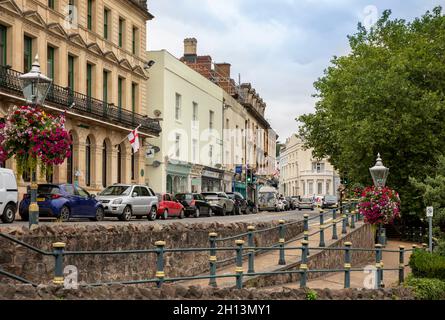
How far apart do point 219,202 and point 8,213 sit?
22321 millimetres

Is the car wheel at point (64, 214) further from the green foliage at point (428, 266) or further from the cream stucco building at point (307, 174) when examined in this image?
the cream stucco building at point (307, 174)

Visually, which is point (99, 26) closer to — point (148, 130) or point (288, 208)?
point (148, 130)

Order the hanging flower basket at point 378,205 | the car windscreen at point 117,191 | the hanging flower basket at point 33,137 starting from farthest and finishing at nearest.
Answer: the car windscreen at point 117,191 → the hanging flower basket at point 378,205 → the hanging flower basket at point 33,137

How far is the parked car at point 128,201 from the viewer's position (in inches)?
1110

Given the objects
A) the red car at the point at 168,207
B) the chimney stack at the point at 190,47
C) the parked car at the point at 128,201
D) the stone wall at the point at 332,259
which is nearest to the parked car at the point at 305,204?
the chimney stack at the point at 190,47

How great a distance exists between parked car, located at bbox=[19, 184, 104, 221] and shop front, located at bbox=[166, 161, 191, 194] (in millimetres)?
22036

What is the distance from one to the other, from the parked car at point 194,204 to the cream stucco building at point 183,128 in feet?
21.0

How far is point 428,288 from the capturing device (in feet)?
54.1

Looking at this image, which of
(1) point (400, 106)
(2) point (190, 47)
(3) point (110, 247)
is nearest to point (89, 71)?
(1) point (400, 106)

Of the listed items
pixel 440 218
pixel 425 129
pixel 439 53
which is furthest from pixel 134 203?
pixel 439 53

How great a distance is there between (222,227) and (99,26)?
849 inches

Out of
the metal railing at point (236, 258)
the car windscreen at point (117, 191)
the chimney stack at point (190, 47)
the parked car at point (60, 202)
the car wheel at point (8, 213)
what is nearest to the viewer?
the metal railing at point (236, 258)

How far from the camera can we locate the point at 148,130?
43531mm

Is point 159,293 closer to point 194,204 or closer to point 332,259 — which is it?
point 332,259
